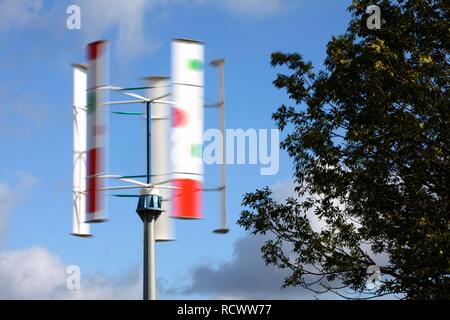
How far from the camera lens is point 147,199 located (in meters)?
8.40

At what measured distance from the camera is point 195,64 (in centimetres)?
833

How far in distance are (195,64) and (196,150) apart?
88 centimetres

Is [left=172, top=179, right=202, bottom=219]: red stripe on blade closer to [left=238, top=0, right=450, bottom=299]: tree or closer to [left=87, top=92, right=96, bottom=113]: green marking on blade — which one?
[left=87, top=92, right=96, bottom=113]: green marking on blade

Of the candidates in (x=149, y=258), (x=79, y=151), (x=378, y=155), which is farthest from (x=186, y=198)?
(x=378, y=155)

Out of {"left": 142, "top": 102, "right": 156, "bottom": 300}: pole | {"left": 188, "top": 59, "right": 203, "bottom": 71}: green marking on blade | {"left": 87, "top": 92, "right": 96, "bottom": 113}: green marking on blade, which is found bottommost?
{"left": 142, "top": 102, "right": 156, "bottom": 300}: pole

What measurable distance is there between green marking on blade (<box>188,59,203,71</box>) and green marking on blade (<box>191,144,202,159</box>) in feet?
2.63

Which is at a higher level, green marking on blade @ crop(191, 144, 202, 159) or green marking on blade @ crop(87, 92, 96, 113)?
green marking on blade @ crop(87, 92, 96, 113)

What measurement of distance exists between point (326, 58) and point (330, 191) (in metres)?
2.83

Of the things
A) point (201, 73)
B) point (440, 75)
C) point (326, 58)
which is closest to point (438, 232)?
point (440, 75)

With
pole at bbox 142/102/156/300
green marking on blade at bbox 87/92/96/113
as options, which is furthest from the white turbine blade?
pole at bbox 142/102/156/300

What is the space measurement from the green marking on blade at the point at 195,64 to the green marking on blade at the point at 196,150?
0.80m

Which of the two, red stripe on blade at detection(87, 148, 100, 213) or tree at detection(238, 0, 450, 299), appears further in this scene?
tree at detection(238, 0, 450, 299)

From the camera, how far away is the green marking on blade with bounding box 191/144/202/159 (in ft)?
27.4

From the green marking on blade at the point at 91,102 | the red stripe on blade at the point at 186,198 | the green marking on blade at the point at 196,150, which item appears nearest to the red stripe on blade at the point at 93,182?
the green marking on blade at the point at 91,102
